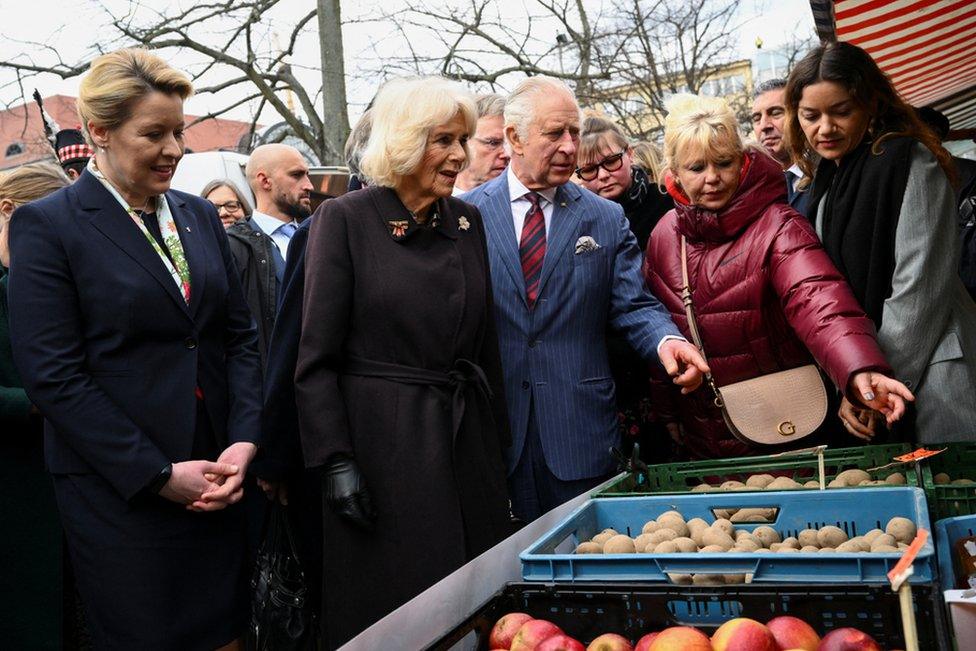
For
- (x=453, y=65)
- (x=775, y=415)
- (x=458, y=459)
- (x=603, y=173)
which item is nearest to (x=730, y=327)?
(x=775, y=415)

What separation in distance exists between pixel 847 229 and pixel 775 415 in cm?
66

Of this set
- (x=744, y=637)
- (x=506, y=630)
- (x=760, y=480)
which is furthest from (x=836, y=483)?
(x=506, y=630)

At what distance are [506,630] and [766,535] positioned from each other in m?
0.77

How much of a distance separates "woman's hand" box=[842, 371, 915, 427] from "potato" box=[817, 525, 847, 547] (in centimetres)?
63

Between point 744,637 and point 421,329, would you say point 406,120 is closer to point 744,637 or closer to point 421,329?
point 421,329

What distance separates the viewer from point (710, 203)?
3324 mm

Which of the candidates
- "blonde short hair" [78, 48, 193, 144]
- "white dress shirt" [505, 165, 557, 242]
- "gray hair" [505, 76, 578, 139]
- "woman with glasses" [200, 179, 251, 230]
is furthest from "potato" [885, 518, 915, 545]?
"woman with glasses" [200, 179, 251, 230]

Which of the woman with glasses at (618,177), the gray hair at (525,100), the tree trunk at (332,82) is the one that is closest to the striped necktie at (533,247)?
the gray hair at (525,100)

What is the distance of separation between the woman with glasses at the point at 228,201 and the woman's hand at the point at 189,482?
11.3 ft

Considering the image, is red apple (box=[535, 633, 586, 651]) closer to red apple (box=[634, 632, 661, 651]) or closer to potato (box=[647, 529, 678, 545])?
red apple (box=[634, 632, 661, 651])

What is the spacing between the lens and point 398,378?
280 cm

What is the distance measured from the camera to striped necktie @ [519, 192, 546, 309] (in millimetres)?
3316

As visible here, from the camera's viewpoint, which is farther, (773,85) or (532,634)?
(773,85)

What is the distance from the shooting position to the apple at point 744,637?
1526 millimetres
